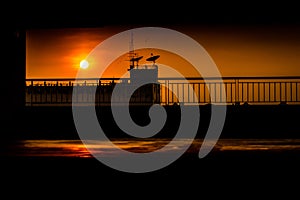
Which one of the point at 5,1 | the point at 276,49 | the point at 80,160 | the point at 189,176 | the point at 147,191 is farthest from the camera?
the point at 276,49

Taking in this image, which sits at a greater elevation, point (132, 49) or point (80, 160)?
point (132, 49)

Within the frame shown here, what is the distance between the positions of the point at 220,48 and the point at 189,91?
6.92ft

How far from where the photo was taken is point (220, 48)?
20.2 meters

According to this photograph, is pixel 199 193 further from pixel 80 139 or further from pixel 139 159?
pixel 80 139

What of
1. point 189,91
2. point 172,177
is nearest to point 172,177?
point 172,177

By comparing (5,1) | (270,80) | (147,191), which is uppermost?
(5,1)

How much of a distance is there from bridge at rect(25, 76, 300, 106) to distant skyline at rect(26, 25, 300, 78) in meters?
1.11

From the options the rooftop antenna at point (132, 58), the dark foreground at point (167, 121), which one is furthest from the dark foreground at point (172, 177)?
the rooftop antenna at point (132, 58)

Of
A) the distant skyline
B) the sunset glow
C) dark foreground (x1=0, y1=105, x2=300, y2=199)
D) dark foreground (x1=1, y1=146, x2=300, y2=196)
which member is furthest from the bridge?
dark foreground (x1=1, y1=146, x2=300, y2=196)

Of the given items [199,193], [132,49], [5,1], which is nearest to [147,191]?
[199,193]

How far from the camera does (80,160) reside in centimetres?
1005

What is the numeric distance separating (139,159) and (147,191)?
3355 mm

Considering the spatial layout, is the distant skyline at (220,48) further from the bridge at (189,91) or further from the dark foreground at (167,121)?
the dark foreground at (167,121)

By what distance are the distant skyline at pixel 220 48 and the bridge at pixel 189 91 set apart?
1113 millimetres
